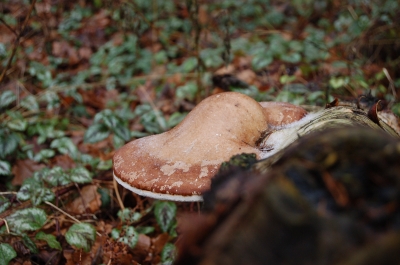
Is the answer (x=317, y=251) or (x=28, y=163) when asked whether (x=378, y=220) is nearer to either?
(x=317, y=251)

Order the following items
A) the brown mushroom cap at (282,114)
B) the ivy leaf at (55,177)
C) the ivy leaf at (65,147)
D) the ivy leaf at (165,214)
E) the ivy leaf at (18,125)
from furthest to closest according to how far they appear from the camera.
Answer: the ivy leaf at (18,125), the ivy leaf at (65,147), the ivy leaf at (55,177), the ivy leaf at (165,214), the brown mushroom cap at (282,114)

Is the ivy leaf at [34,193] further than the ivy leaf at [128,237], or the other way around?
the ivy leaf at [34,193]

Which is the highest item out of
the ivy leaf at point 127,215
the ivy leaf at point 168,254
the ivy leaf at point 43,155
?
the ivy leaf at point 43,155

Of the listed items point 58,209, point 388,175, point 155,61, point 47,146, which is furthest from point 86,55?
point 388,175

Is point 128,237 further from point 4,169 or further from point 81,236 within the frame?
point 4,169

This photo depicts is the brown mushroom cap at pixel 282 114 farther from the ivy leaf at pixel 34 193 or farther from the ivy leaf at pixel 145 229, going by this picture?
the ivy leaf at pixel 34 193

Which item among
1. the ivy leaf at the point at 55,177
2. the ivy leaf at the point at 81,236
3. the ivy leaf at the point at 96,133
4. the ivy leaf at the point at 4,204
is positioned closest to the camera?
the ivy leaf at the point at 81,236

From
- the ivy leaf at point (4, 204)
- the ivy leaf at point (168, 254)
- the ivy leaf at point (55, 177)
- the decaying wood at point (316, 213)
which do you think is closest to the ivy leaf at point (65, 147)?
the ivy leaf at point (55, 177)

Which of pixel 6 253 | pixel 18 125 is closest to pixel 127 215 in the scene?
pixel 6 253
